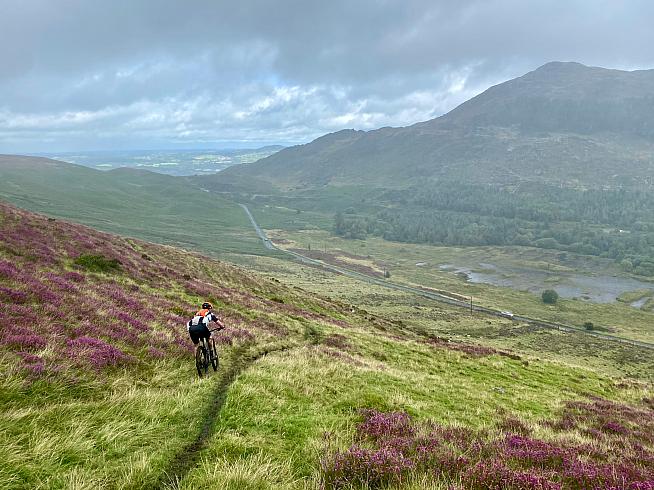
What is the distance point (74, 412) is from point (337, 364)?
1168cm

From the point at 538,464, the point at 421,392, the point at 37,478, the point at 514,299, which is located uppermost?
the point at 37,478

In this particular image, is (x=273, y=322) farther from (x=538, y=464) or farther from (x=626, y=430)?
(x=538, y=464)

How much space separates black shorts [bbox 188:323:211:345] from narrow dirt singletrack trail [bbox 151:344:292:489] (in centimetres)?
167

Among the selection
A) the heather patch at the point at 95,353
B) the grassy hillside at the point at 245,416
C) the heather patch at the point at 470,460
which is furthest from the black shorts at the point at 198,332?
the heather patch at the point at 470,460

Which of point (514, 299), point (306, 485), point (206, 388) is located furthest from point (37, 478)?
point (514, 299)

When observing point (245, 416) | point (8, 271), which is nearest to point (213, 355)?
point (245, 416)

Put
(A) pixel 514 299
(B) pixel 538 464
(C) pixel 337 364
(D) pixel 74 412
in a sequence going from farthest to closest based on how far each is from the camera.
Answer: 1. (A) pixel 514 299
2. (C) pixel 337 364
3. (D) pixel 74 412
4. (B) pixel 538 464

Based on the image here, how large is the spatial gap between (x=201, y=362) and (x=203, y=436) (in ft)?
21.3

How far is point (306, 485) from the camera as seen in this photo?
6863mm

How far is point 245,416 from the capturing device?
10531 mm

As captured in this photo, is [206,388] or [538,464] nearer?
[538,464]

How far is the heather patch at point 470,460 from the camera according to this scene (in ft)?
22.4

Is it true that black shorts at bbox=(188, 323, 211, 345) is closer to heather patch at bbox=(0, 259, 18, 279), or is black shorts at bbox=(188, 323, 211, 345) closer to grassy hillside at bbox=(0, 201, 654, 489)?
grassy hillside at bbox=(0, 201, 654, 489)

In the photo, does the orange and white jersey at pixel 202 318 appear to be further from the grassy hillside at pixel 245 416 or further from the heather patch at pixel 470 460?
the heather patch at pixel 470 460
